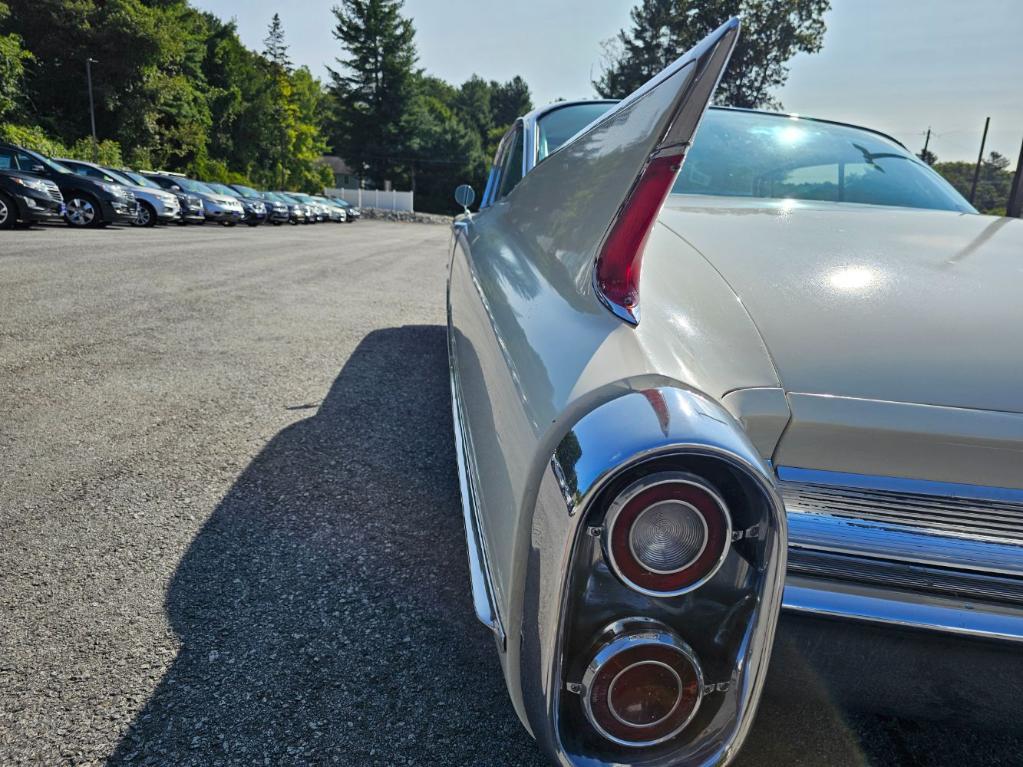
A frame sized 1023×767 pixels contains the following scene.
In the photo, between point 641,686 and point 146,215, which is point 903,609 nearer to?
point 641,686

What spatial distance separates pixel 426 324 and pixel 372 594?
4.36 m

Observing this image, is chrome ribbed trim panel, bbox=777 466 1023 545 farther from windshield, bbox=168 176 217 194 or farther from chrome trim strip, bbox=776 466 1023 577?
windshield, bbox=168 176 217 194

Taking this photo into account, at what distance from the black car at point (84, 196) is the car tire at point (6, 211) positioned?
193cm

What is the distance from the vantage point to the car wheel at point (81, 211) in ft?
44.8

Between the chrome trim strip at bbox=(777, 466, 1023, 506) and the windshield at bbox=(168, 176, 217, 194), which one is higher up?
the windshield at bbox=(168, 176, 217, 194)

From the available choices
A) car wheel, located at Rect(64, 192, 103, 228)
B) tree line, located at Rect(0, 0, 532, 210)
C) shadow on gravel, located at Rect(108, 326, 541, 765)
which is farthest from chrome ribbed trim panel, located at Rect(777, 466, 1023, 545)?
tree line, located at Rect(0, 0, 532, 210)

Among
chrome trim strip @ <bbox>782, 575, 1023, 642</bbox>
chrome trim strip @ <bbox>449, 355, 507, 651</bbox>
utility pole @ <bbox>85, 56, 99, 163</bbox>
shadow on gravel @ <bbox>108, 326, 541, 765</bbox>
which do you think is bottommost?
shadow on gravel @ <bbox>108, 326, 541, 765</bbox>

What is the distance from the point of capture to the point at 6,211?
1130cm

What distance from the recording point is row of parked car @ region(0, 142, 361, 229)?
11391 mm

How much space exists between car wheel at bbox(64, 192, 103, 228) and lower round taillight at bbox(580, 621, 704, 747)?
1590 cm

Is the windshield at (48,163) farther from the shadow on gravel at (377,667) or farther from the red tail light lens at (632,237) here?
the red tail light lens at (632,237)

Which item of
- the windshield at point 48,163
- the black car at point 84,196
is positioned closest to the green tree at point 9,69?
the windshield at point 48,163

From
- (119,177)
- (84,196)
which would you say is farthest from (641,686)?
(119,177)

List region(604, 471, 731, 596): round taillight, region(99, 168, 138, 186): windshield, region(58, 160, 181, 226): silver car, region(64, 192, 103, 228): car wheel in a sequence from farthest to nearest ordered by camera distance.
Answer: region(99, 168, 138, 186): windshield < region(58, 160, 181, 226): silver car < region(64, 192, 103, 228): car wheel < region(604, 471, 731, 596): round taillight
